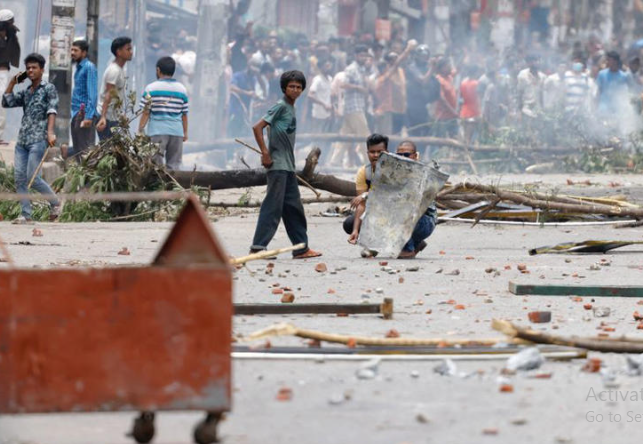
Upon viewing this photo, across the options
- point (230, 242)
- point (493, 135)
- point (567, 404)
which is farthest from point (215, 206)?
point (493, 135)

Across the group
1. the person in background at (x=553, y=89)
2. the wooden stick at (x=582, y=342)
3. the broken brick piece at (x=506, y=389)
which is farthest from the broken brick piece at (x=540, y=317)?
the person in background at (x=553, y=89)

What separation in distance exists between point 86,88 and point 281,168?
5.31m

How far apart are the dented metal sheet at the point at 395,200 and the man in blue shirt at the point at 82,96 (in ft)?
17.0

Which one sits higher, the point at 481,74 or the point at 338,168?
the point at 481,74

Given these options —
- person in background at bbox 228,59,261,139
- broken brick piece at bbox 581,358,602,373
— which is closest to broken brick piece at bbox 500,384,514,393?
broken brick piece at bbox 581,358,602,373

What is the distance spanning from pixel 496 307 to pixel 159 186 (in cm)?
603

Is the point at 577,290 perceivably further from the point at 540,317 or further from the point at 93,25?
the point at 93,25

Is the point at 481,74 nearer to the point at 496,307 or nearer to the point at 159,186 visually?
the point at 159,186

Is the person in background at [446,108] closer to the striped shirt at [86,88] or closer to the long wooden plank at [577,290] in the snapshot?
the striped shirt at [86,88]

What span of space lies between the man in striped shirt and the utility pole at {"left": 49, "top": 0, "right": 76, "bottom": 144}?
1403mm

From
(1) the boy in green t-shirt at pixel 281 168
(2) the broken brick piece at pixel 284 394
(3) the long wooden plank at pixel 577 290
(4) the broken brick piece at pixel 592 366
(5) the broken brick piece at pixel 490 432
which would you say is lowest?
(2) the broken brick piece at pixel 284 394

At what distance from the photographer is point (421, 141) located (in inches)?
923

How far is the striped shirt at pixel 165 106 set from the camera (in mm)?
13922

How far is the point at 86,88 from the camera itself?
48.2 feet
